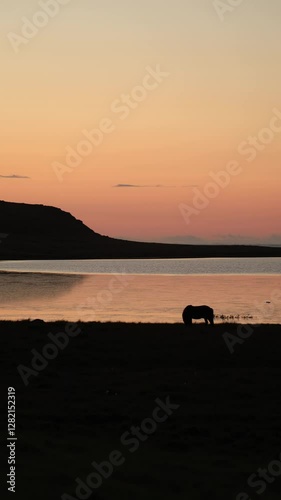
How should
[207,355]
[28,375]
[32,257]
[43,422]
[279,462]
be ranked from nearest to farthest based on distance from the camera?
[279,462]
[43,422]
[28,375]
[207,355]
[32,257]

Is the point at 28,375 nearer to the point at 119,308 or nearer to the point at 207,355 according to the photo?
the point at 207,355

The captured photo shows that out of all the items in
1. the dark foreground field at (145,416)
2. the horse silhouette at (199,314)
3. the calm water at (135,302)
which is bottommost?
the dark foreground field at (145,416)

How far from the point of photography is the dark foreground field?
33.2ft

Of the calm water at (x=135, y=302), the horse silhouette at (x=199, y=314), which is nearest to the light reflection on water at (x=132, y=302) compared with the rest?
the calm water at (x=135, y=302)

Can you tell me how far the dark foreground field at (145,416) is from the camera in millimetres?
10133

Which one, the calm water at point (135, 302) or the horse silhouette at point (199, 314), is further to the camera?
the calm water at point (135, 302)

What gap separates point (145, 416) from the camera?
47.2ft

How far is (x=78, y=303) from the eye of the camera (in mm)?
46375

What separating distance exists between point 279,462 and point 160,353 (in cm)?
1113

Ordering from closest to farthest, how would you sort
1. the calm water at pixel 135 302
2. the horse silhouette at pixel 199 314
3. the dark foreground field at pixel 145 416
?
the dark foreground field at pixel 145 416 → the horse silhouette at pixel 199 314 → the calm water at pixel 135 302

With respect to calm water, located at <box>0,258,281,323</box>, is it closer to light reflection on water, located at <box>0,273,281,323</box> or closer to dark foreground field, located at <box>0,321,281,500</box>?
light reflection on water, located at <box>0,273,281,323</box>

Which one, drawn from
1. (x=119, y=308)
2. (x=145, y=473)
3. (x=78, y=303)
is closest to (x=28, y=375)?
(x=145, y=473)

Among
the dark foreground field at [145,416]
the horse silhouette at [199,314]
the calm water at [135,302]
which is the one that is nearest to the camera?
the dark foreground field at [145,416]

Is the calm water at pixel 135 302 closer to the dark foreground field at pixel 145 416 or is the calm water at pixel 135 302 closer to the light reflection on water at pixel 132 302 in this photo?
the light reflection on water at pixel 132 302
